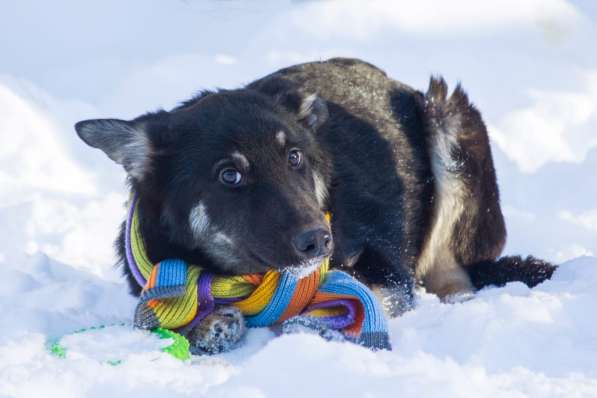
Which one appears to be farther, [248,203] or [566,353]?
[248,203]

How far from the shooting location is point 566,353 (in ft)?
10.6

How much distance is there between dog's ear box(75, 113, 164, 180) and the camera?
4133 millimetres

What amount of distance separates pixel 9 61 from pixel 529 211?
588 centimetres

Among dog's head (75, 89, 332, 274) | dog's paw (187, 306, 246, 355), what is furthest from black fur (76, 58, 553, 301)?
dog's paw (187, 306, 246, 355)

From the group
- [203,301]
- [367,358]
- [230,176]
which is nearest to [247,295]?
[203,301]

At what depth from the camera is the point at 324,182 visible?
459 centimetres

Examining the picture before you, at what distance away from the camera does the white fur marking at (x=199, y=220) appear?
414 cm

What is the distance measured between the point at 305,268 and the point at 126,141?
1111 mm

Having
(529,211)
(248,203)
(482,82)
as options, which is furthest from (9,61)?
(248,203)

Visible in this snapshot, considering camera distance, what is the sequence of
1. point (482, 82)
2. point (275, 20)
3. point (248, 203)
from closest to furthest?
1. point (248, 203)
2. point (482, 82)
3. point (275, 20)

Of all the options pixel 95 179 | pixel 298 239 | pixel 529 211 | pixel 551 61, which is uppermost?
pixel 551 61

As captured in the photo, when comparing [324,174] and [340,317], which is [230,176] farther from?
[340,317]

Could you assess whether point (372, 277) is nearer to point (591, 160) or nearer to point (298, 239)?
point (298, 239)

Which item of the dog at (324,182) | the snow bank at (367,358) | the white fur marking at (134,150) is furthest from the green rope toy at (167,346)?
the white fur marking at (134,150)
